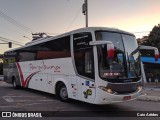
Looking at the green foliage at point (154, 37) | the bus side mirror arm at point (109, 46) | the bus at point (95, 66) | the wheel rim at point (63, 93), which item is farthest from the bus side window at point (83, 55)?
the green foliage at point (154, 37)

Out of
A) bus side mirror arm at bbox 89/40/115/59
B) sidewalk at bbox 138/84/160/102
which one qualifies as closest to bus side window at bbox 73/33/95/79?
bus side mirror arm at bbox 89/40/115/59

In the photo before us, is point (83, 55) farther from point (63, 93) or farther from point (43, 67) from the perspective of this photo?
point (43, 67)

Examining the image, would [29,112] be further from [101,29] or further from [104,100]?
[101,29]

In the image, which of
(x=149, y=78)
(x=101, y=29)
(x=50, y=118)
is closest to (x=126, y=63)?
(x=101, y=29)

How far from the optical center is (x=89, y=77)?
1023 cm

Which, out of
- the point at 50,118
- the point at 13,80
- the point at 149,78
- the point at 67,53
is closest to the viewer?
the point at 50,118

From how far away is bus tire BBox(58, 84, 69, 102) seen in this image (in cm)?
1236

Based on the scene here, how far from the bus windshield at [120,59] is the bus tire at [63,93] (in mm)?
3231

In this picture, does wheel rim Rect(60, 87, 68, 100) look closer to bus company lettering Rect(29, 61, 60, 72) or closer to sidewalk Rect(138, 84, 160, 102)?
bus company lettering Rect(29, 61, 60, 72)

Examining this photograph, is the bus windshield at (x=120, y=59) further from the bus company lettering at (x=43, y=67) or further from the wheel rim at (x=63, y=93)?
the bus company lettering at (x=43, y=67)

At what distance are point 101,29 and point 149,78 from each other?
22.5m

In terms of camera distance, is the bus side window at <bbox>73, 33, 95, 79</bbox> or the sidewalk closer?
the bus side window at <bbox>73, 33, 95, 79</bbox>

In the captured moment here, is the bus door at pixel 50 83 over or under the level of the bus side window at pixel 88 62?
under

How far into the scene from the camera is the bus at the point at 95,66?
9719 mm
